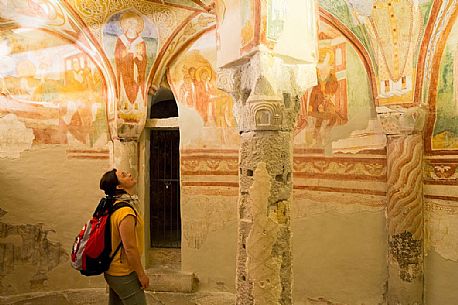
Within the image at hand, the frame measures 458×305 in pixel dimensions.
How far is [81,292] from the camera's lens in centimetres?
680

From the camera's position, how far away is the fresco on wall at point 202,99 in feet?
22.1

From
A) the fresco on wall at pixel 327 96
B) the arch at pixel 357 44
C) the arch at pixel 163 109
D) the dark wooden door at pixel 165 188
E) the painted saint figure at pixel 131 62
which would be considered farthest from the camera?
the arch at pixel 163 109

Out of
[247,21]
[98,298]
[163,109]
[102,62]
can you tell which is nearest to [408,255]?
[247,21]

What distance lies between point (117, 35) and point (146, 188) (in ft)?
8.01

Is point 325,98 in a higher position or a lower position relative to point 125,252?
higher

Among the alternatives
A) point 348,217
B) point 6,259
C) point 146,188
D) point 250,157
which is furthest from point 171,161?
point 250,157

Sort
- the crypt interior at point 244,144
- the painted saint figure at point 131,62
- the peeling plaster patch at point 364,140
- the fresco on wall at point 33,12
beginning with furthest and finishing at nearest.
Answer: the painted saint figure at point 131,62 < the fresco on wall at point 33,12 < the peeling plaster patch at point 364,140 < the crypt interior at point 244,144

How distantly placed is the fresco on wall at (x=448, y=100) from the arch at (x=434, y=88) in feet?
0.10

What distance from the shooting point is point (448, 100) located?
479 cm

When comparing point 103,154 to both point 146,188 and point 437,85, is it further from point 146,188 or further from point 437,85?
point 437,85

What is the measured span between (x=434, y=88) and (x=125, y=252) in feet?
12.3

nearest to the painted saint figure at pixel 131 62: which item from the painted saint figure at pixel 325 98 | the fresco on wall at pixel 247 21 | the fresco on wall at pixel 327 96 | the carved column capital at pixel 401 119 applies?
the fresco on wall at pixel 327 96

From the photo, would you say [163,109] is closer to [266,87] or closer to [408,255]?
[266,87]

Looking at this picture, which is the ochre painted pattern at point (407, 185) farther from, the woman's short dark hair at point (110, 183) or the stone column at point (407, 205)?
the woman's short dark hair at point (110, 183)
